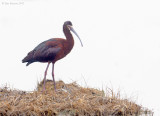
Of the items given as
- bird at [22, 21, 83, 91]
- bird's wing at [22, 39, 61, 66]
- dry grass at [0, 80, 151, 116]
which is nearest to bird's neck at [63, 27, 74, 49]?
bird at [22, 21, 83, 91]

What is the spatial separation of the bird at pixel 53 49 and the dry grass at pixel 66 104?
102 cm

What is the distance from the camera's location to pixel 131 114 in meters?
10.1

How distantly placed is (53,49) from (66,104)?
2250 millimetres

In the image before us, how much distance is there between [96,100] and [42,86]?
2.42 meters

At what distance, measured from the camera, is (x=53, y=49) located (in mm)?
11531

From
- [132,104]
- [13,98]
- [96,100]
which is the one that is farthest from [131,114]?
[13,98]

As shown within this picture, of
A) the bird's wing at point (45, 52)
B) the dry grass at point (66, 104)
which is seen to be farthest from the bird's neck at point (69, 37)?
the dry grass at point (66, 104)

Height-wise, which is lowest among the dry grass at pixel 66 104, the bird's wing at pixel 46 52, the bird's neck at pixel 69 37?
the dry grass at pixel 66 104

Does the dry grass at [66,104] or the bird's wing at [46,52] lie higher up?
the bird's wing at [46,52]

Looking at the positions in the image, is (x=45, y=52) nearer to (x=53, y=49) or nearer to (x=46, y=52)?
(x=46, y=52)

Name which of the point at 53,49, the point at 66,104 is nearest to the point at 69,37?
the point at 53,49

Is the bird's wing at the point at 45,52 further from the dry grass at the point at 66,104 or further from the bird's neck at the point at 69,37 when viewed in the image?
the dry grass at the point at 66,104

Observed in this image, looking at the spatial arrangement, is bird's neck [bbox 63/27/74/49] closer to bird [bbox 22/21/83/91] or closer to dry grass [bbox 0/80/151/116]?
bird [bbox 22/21/83/91]

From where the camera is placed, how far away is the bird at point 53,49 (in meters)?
11.6
